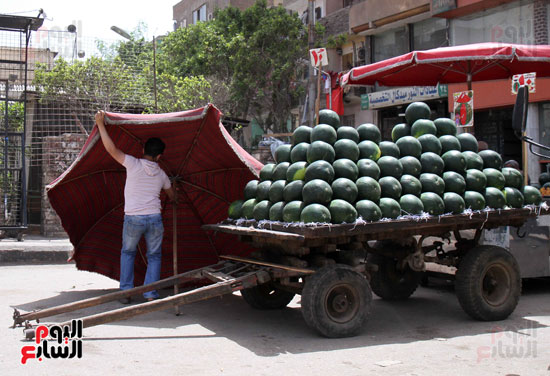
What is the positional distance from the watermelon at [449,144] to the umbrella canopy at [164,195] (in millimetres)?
2080

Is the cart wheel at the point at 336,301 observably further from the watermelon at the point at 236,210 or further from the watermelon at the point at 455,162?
the watermelon at the point at 455,162

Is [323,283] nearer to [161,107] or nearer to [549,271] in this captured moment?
[549,271]

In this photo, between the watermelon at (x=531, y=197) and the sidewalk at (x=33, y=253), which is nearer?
the watermelon at (x=531, y=197)

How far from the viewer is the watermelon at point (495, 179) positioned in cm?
617

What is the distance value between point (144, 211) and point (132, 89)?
30.8 feet

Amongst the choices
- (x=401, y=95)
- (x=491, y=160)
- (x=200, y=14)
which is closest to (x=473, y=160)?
(x=491, y=160)

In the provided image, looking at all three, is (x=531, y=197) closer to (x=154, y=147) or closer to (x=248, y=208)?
(x=248, y=208)

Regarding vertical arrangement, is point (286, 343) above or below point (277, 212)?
below

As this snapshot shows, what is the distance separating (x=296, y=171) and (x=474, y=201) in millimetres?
1861

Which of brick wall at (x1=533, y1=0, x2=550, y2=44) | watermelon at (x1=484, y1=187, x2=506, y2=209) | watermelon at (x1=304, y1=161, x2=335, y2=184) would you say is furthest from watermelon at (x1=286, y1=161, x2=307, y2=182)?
brick wall at (x1=533, y1=0, x2=550, y2=44)

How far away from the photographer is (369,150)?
5.80 meters

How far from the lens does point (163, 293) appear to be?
24.3 feet

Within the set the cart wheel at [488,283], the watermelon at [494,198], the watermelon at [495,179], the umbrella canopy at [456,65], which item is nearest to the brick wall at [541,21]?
the umbrella canopy at [456,65]

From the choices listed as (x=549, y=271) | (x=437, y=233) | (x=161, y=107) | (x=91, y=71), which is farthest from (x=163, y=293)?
(x=161, y=107)
